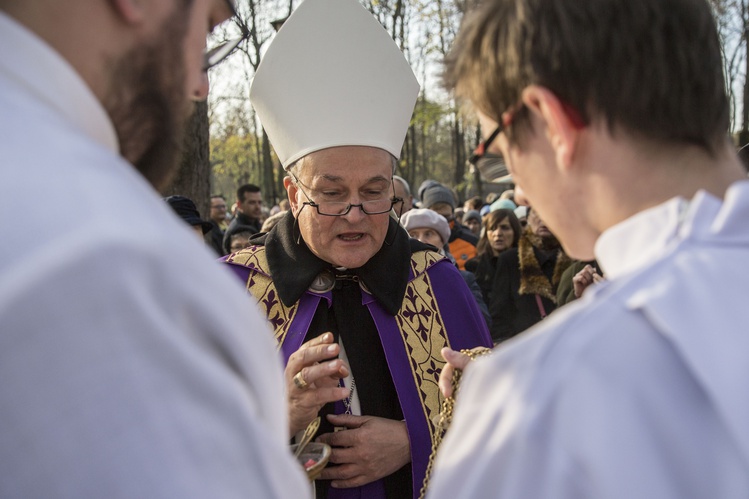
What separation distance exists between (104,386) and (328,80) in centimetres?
255

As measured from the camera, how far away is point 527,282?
577cm

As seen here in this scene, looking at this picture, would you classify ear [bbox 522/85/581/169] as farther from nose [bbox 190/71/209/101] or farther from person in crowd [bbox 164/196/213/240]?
person in crowd [bbox 164/196/213/240]

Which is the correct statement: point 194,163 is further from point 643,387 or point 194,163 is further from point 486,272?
point 643,387

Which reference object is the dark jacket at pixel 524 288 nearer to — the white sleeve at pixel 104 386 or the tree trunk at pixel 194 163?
the tree trunk at pixel 194 163

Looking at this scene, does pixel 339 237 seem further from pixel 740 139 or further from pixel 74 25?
pixel 740 139

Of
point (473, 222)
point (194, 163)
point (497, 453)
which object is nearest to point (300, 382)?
point (497, 453)

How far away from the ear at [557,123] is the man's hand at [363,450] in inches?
60.3

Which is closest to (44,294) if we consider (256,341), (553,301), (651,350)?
(256,341)

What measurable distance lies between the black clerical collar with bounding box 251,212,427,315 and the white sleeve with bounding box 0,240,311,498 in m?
1.98

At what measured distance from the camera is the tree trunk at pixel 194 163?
6.91 meters

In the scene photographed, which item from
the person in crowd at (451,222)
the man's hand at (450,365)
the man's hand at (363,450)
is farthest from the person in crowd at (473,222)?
the man's hand at (450,365)

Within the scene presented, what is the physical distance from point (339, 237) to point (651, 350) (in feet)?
6.29

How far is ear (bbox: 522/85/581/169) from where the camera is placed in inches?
45.0

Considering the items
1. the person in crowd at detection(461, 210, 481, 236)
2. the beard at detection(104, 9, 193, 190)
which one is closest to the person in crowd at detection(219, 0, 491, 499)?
the beard at detection(104, 9, 193, 190)
